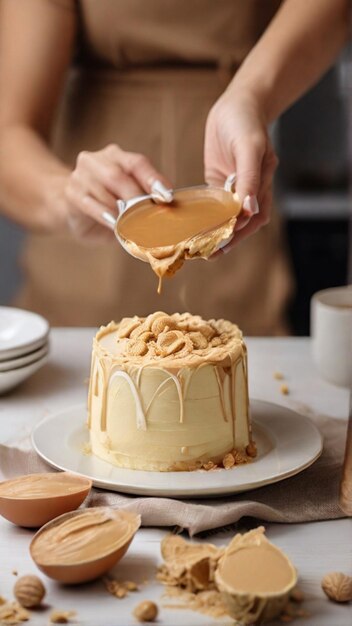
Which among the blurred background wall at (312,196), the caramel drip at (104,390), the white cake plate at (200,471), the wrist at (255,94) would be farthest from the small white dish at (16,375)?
the blurred background wall at (312,196)

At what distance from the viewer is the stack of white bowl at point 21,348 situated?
1095mm

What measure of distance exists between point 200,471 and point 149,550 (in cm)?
14

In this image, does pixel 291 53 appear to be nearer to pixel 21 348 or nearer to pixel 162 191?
pixel 162 191

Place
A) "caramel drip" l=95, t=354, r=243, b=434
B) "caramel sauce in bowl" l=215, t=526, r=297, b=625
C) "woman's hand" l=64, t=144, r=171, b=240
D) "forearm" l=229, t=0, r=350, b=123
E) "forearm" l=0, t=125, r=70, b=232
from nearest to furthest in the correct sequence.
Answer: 1. "caramel sauce in bowl" l=215, t=526, r=297, b=625
2. "caramel drip" l=95, t=354, r=243, b=434
3. "woman's hand" l=64, t=144, r=171, b=240
4. "forearm" l=229, t=0, r=350, b=123
5. "forearm" l=0, t=125, r=70, b=232

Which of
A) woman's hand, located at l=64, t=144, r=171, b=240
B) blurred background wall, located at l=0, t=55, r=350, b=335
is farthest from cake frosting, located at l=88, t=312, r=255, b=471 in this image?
blurred background wall, located at l=0, t=55, r=350, b=335

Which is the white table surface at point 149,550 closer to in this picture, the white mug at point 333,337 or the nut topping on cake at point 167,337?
the white mug at point 333,337

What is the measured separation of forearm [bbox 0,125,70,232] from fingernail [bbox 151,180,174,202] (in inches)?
15.7

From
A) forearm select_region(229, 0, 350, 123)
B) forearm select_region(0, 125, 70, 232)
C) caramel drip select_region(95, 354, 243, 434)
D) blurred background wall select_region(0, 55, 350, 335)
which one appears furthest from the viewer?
blurred background wall select_region(0, 55, 350, 335)

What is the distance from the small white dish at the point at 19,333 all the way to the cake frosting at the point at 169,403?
0.69 ft

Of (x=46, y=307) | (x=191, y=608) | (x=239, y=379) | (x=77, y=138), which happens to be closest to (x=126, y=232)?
(x=239, y=379)

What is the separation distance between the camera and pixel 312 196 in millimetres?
2424

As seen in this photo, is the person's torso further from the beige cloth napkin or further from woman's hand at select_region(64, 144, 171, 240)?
the beige cloth napkin

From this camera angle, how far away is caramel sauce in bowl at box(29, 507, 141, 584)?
2.19 ft

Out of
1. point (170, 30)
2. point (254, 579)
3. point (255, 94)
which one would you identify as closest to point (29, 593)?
point (254, 579)
